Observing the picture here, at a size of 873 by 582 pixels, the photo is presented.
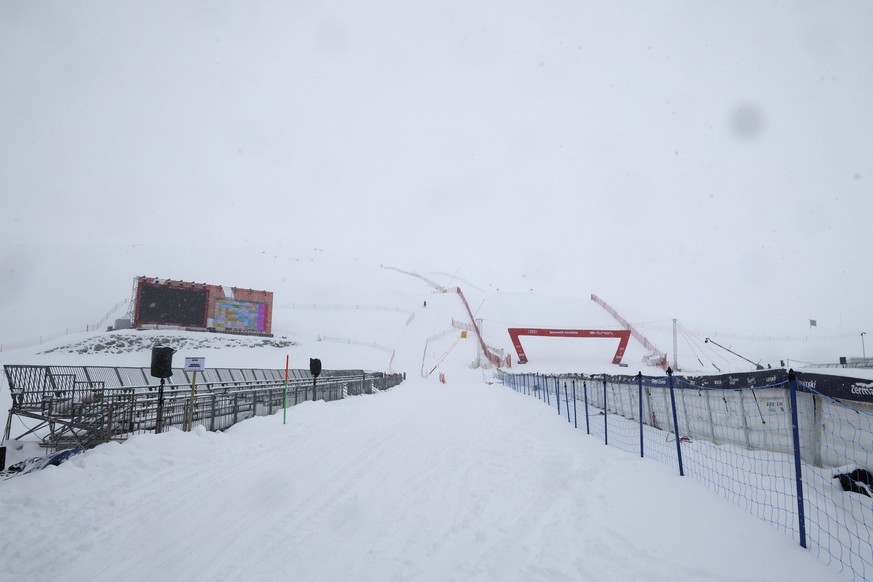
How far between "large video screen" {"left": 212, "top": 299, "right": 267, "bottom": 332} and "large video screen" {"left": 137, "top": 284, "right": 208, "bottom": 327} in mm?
1575

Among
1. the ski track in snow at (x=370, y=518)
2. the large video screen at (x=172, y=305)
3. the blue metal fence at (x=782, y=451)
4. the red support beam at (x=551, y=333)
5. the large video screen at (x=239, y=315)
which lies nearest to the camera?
the ski track in snow at (x=370, y=518)

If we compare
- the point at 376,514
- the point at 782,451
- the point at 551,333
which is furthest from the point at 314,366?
the point at 551,333

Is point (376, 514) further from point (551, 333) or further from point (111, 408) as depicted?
point (551, 333)

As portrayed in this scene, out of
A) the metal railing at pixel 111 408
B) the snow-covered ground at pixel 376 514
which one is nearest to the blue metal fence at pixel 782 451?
the snow-covered ground at pixel 376 514

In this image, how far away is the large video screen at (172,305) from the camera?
46.2 metres

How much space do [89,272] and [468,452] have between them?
335 ft

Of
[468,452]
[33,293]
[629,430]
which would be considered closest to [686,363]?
[629,430]

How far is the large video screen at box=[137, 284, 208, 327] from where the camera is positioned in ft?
152

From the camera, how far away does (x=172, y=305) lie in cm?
4759

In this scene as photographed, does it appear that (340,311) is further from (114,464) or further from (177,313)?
(114,464)

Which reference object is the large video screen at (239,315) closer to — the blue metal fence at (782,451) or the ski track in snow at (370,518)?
the ski track in snow at (370,518)

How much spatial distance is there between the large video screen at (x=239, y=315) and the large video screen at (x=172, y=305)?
5.17 feet

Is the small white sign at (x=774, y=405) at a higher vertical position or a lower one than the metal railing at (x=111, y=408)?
higher

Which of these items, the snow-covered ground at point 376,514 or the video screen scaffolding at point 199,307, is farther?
the video screen scaffolding at point 199,307
